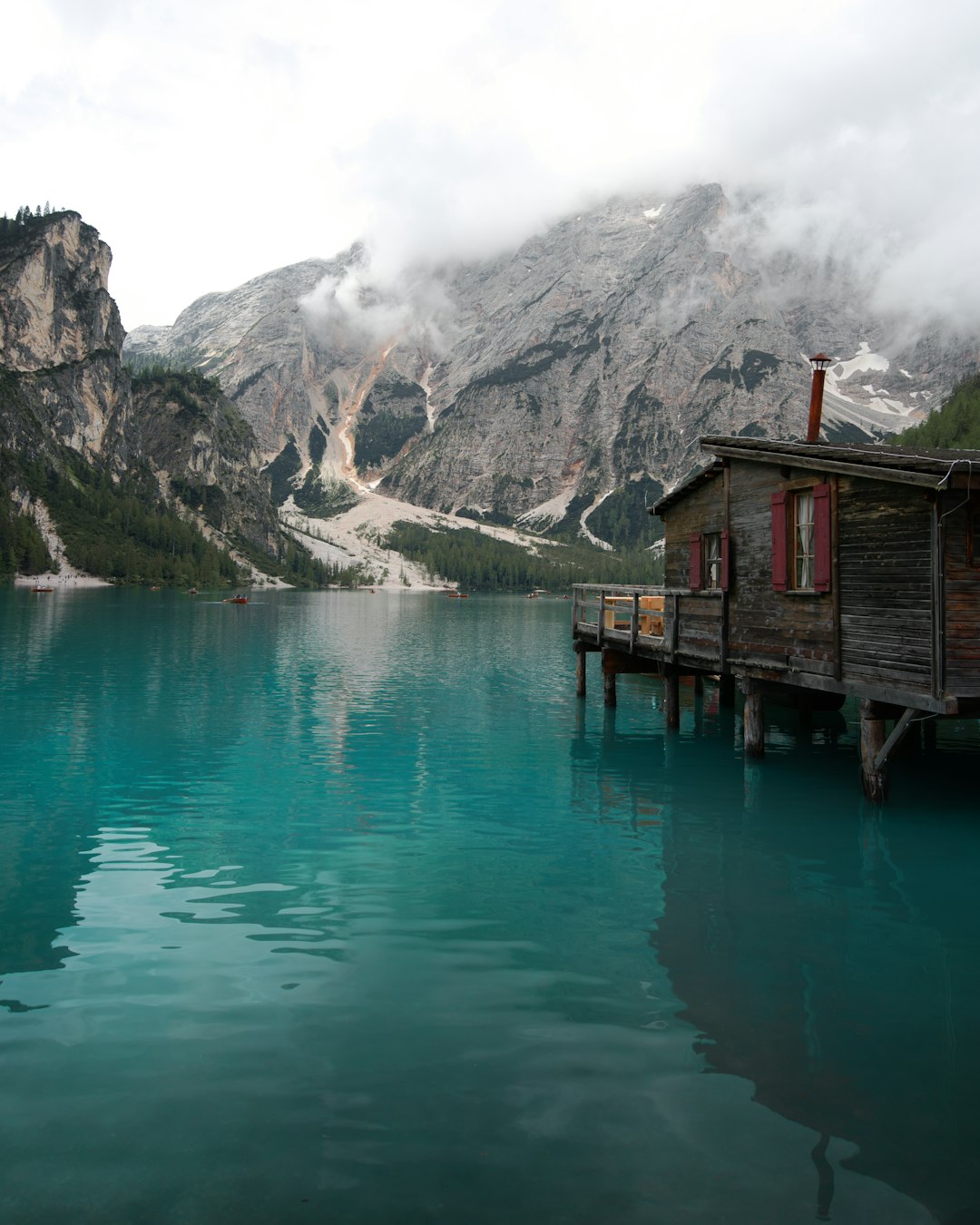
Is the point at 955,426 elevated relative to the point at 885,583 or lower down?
elevated

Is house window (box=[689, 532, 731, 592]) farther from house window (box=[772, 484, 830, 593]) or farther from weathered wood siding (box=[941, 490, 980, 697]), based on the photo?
weathered wood siding (box=[941, 490, 980, 697])

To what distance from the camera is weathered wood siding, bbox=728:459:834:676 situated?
20578 mm

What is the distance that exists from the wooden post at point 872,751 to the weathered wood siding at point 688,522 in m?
8.53

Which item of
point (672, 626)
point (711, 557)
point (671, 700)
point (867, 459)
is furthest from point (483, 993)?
point (671, 700)

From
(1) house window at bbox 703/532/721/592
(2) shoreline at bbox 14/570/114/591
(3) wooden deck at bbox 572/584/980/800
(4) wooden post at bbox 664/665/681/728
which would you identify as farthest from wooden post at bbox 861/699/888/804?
(2) shoreline at bbox 14/570/114/591

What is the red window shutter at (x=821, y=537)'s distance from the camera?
19.7 meters

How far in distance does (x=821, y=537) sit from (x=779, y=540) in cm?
198

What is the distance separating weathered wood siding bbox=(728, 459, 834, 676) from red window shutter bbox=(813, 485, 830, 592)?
1.40ft

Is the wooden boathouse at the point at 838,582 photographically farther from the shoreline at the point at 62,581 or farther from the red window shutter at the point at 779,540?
the shoreline at the point at 62,581

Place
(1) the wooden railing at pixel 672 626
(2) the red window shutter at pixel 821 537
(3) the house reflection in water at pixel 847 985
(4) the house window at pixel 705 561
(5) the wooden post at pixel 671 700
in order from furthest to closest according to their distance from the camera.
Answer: (5) the wooden post at pixel 671 700
(4) the house window at pixel 705 561
(1) the wooden railing at pixel 672 626
(2) the red window shutter at pixel 821 537
(3) the house reflection in water at pixel 847 985

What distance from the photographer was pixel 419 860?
49.9 feet

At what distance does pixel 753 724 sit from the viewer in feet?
79.7

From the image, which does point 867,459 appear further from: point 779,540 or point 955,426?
point 955,426

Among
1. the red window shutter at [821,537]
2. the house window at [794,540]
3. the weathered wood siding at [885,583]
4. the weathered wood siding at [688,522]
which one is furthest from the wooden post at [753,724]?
the weathered wood siding at [688,522]
